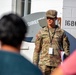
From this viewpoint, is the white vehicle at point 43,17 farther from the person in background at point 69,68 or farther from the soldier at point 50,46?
the person in background at point 69,68

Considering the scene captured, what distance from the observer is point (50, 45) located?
675 centimetres

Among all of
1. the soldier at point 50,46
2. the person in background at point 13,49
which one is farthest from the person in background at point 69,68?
the soldier at point 50,46

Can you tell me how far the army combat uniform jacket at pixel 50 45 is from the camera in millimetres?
6758

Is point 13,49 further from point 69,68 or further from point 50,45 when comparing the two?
point 50,45

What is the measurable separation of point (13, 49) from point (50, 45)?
402 cm

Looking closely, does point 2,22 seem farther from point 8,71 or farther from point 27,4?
point 27,4

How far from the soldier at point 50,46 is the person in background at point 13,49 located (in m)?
3.92

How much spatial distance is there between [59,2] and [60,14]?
0.93 feet

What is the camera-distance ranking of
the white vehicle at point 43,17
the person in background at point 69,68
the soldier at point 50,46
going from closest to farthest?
1. the person in background at point 69,68
2. the soldier at point 50,46
3. the white vehicle at point 43,17

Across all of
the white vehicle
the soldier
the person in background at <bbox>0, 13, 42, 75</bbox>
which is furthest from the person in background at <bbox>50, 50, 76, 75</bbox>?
the white vehicle

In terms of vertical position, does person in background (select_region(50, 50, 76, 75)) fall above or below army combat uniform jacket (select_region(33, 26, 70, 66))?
above

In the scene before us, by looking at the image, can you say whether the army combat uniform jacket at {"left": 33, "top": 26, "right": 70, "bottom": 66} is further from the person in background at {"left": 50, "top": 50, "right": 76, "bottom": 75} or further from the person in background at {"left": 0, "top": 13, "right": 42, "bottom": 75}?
the person in background at {"left": 0, "top": 13, "right": 42, "bottom": 75}

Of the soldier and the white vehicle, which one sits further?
the white vehicle

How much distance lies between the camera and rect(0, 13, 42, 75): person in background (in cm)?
267
